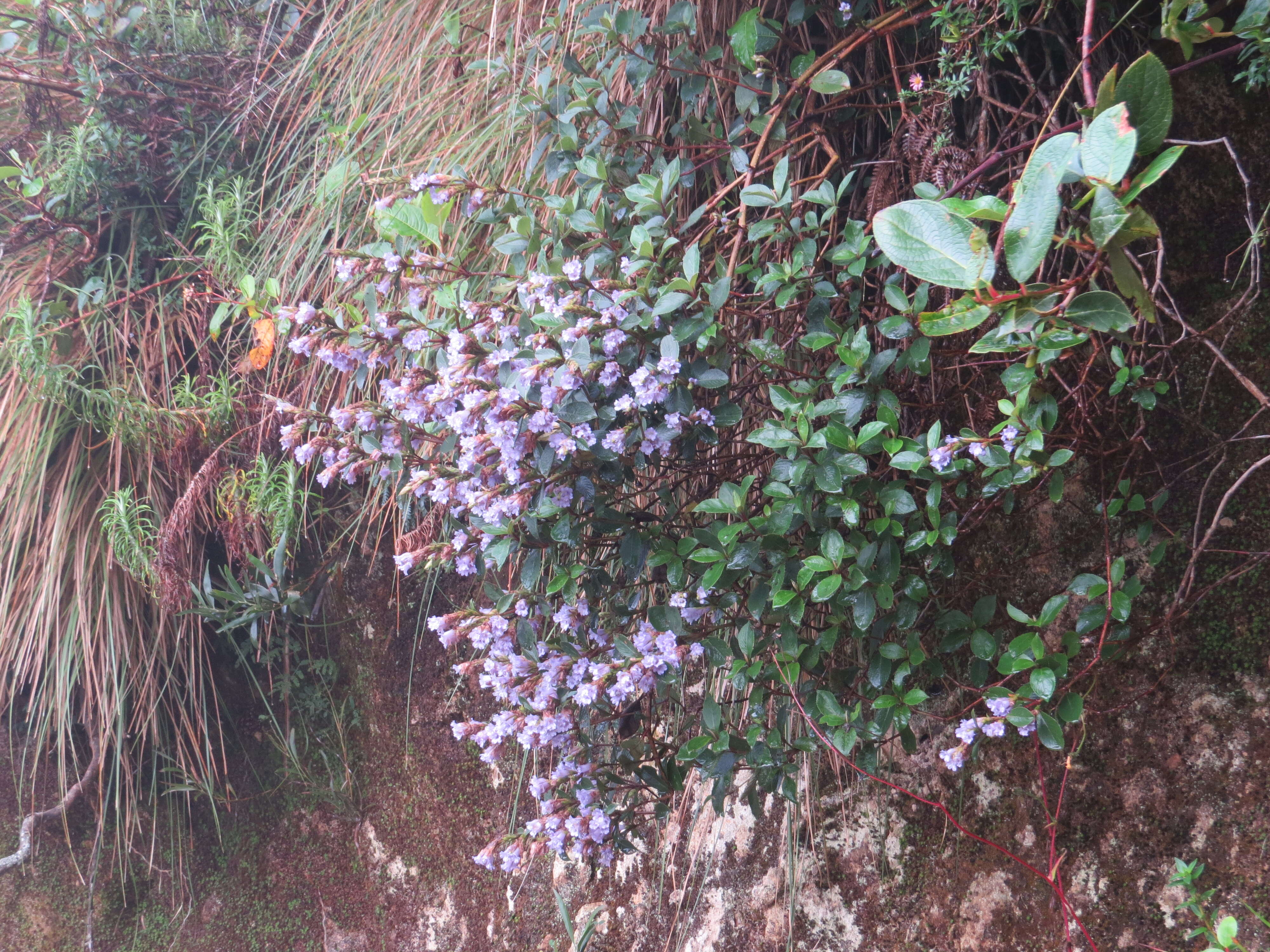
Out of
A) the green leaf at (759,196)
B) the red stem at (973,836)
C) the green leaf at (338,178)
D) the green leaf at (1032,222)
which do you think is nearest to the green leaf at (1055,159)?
the green leaf at (1032,222)

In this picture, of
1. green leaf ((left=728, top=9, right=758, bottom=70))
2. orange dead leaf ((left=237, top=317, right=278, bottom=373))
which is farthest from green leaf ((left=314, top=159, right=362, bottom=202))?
green leaf ((left=728, top=9, right=758, bottom=70))

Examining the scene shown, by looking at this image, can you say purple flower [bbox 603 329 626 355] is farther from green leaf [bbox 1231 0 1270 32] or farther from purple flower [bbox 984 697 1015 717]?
green leaf [bbox 1231 0 1270 32]

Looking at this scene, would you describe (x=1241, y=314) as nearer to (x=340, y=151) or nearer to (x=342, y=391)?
(x=342, y=391)

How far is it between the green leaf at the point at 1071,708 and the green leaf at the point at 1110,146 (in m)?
0.53

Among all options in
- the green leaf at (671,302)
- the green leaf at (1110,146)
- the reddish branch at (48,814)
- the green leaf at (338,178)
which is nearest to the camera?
the green leaf at (1110,146)

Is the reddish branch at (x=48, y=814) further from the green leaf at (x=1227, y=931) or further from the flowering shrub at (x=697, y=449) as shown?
the green leaf at (x=1227, y=931)

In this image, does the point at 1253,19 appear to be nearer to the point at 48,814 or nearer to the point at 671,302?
the point at 671,302

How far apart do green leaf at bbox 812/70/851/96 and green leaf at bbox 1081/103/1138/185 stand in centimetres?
42

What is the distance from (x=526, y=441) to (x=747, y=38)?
21.6 inches

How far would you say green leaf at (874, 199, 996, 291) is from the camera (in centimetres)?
60

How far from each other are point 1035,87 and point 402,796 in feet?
5.34

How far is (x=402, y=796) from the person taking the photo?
1.68m

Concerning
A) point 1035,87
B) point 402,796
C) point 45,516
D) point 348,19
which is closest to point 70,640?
point 45,516

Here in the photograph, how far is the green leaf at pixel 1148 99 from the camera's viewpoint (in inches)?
22.8
